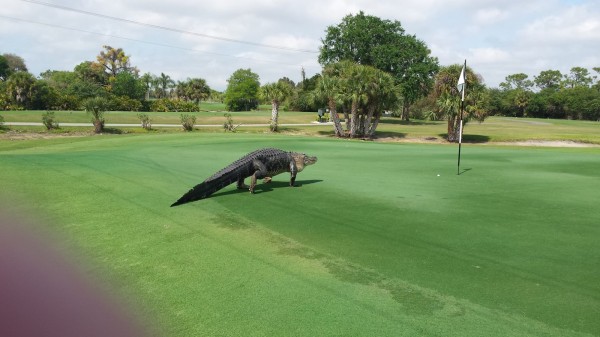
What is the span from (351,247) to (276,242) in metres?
1.45

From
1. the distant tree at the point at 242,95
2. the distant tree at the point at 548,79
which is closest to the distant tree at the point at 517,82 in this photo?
the distant tree at the point at 548,79

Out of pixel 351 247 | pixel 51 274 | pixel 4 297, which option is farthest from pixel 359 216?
pixel 4 297

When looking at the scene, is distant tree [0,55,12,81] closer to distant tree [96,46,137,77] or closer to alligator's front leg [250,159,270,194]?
distant tree [96,46,137,77]

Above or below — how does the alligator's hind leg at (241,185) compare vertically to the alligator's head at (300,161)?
below

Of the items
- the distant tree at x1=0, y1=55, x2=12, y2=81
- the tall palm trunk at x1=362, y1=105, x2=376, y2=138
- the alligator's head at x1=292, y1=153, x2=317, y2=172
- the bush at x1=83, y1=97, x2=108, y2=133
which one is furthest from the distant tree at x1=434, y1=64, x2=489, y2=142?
the distant tree at x1=0, y1=55, x2=12, y2=81

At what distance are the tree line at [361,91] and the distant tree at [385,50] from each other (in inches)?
6.0

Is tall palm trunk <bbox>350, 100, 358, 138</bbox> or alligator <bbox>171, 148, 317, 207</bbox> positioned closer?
alligator <bbox>171, 148, 317, 207</bbox>

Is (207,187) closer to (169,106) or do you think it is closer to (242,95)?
(169,106)

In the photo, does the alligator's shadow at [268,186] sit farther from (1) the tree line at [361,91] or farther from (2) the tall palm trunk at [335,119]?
(2) the tall palm trunk at [335,119]

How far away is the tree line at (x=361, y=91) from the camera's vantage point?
151ft

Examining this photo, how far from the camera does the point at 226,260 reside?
7.32 metres

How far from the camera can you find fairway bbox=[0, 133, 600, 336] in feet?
17.7

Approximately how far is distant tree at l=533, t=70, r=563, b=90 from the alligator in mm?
177558

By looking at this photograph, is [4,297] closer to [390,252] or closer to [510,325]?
[390,252]
